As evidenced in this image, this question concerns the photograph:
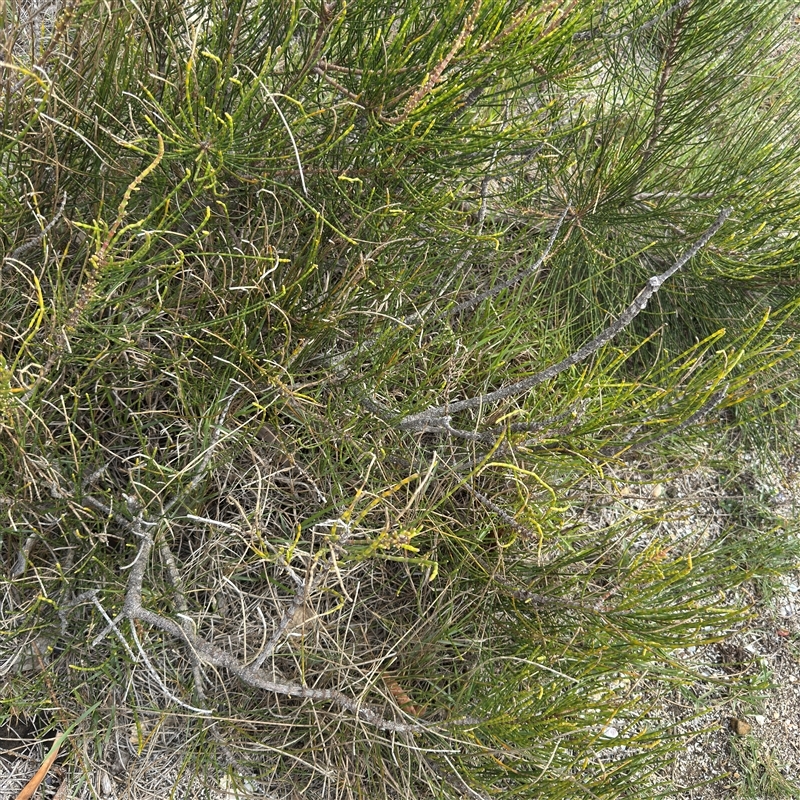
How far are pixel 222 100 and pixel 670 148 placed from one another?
95 cm

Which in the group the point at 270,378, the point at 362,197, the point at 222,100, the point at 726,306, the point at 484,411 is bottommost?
the point at 484,411

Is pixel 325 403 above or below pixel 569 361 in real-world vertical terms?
below

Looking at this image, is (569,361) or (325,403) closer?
(569,361)

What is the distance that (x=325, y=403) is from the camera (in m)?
1.46

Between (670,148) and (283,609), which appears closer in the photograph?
(283,609)

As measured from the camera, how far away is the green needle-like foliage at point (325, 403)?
1.15m

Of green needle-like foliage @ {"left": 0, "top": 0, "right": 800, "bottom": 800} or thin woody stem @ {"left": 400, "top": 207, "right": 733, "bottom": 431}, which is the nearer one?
thin woody stem @ {"left": 400, "top": 207, "right": 733, "bottom": 431}

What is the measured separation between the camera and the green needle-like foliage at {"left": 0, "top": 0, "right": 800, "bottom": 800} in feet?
3.78

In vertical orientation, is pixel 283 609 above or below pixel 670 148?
below

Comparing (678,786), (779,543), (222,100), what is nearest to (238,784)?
(678,786)

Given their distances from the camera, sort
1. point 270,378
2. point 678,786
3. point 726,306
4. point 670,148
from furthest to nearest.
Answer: point 726,306, point 678,786, point 670,148, point 270,378

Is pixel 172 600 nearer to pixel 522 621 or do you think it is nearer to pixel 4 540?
pixel 4 540

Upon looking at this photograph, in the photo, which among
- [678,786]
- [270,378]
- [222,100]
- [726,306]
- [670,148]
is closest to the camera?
[222,100]

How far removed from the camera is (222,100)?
1141 millimetres
